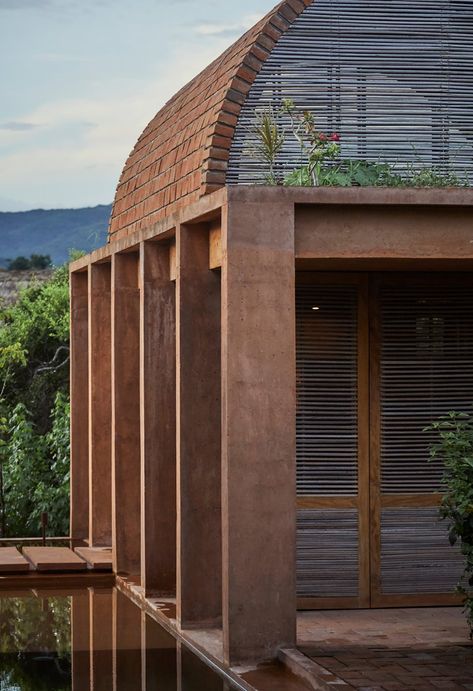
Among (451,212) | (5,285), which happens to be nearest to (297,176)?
(451,212)

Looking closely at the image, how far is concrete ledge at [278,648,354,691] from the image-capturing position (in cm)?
854

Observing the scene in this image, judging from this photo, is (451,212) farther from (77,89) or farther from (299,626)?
(77,89)

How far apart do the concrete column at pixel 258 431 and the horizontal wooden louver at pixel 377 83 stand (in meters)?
1.29

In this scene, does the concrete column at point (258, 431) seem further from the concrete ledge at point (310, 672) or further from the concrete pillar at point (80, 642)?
the concrete pillar at point (80, 642)

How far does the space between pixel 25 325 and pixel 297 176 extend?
12365 millimetres

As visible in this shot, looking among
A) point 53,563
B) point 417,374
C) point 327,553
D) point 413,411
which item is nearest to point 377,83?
point 417,374

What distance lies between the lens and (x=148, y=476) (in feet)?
40.8

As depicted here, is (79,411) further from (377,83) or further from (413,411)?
(377,83)

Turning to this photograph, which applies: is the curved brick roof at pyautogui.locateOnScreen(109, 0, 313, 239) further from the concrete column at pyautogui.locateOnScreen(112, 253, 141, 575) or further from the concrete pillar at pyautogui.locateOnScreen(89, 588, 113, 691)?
the concrete pillar at pyautogui.locateOnScreen(89, 588, 113, 691)

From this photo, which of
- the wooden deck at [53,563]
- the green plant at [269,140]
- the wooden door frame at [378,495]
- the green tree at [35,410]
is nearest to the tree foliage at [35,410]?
the green tree at [35,410]

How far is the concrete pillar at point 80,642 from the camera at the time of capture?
31.9 feet

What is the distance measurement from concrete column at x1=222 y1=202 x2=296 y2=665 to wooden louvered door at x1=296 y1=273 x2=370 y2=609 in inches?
81.4

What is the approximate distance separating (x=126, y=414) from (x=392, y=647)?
475 cm

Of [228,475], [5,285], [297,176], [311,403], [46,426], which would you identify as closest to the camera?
[228,475]
